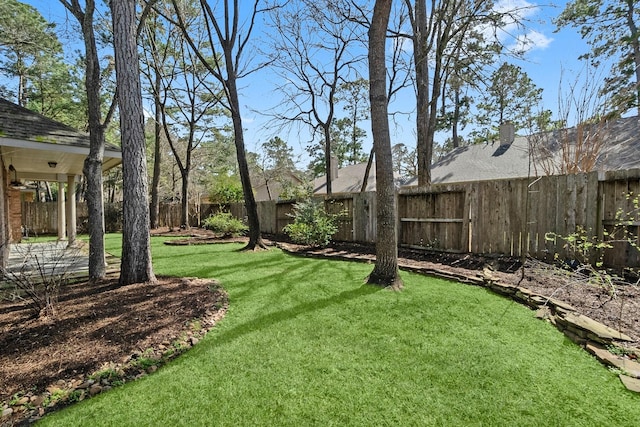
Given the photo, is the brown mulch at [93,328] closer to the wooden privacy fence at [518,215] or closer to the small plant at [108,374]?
the small plant at [108,374]

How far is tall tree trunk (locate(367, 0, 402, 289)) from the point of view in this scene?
423 centimetres

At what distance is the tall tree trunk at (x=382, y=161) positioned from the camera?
4230 millimetres

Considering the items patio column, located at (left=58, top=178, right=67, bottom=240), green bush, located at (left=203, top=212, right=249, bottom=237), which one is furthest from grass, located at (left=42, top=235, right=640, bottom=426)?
patio column, located at (left=58, top=178, right=67, bottom=240)

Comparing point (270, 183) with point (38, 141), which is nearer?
point (38, 141)

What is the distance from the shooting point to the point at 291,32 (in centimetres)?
1153

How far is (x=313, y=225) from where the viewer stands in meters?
8.17

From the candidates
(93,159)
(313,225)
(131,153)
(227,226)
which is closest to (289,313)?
(131,153)

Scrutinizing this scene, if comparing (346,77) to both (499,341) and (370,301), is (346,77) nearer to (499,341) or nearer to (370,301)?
(370,301)

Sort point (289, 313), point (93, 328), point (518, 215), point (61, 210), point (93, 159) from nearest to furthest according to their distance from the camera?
1. point (93, 328)
2. point (289, 313)
3. point (93, 159)
4. point (518, 215)
5. point (61, 210)

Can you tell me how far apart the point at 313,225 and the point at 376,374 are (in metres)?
6.05

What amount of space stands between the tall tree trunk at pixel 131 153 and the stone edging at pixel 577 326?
4.67m

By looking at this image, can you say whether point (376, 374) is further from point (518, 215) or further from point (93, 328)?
point (518, 215)

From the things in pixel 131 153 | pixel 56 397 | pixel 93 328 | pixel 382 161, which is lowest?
pixel 56 397

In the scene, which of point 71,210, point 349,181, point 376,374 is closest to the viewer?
point 376,374
